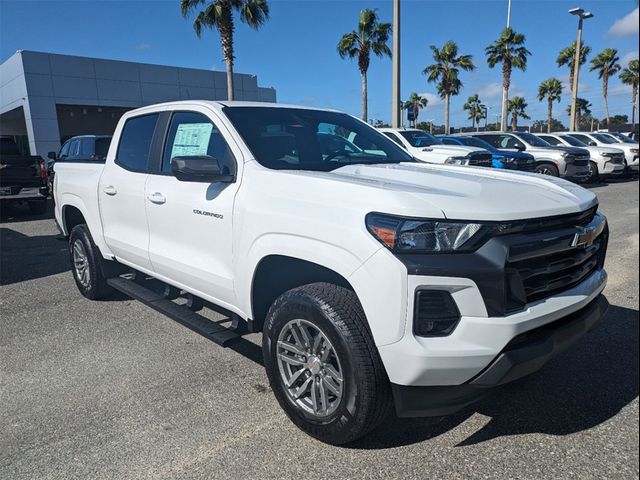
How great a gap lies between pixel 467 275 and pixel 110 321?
12.7 ft

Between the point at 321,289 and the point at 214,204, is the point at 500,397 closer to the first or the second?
the point at 321,289

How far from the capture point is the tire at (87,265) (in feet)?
16.9

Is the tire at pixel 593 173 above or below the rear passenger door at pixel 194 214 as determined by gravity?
below

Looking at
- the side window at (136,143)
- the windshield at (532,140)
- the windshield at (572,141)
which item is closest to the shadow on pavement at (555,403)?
the side window at (136,143)

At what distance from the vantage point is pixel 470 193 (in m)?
2.56

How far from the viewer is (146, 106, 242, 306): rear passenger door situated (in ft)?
10.8

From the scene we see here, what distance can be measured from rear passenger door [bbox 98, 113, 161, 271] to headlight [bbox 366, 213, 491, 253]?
2.58m

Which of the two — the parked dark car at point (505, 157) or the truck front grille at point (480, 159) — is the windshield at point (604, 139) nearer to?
the parked dark car at point (505, 157)

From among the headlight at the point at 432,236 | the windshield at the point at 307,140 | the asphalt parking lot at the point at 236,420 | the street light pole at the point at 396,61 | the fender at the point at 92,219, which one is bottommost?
the asphalt parking lot at the point at 236,420

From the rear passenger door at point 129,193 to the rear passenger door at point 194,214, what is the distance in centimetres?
18

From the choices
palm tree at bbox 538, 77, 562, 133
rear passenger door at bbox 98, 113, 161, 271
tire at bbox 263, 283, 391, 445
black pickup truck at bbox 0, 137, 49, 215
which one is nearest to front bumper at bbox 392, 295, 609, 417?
tire at bbox 263, 283, 391, 445

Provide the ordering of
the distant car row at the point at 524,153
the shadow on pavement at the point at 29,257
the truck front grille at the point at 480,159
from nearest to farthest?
1. the shadow on pavement at the point at 29,257
2. the truck front grille at the point at 480,159
3. the distant car row at the point at 524,153

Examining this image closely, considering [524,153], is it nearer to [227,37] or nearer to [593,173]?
[593,173]

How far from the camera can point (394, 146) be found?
4281 millimetres
